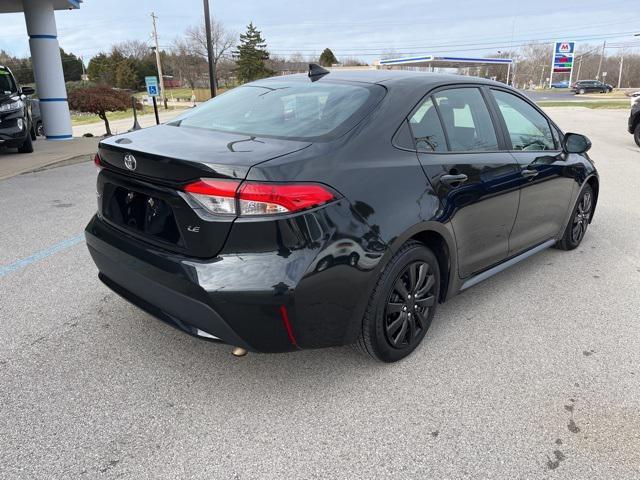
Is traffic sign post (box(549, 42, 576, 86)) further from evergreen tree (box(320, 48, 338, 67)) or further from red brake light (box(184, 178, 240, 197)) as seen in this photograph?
red brake light (box(184, 178, 240, 197))

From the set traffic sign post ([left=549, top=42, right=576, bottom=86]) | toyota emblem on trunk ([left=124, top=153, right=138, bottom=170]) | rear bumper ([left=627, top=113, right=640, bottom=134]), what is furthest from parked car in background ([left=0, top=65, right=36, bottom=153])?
traffic sign post ([left=549, top=42, right=576, bottom=86])

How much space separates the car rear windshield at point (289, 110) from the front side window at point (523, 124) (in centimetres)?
124

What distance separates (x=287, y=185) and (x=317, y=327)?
694mm

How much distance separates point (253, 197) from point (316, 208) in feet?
0.95

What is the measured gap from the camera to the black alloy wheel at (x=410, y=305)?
9.37ft

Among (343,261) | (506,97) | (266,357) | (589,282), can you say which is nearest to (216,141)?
(343,261)

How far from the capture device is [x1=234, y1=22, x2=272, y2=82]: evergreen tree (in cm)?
6850

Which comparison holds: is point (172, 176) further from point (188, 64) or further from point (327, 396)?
point (188, 64)

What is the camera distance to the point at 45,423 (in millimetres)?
2445

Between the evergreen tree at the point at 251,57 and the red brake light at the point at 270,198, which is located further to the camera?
the evergreen tree at the point at 251,57

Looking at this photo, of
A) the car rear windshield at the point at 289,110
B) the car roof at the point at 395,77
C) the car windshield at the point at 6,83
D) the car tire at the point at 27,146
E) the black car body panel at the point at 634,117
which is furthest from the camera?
the black car body panel at the point at 634,117

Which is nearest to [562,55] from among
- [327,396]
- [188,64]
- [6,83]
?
[188,64]

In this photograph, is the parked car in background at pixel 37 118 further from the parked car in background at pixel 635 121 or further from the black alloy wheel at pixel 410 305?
the black alloy wheel at pixel 410 305

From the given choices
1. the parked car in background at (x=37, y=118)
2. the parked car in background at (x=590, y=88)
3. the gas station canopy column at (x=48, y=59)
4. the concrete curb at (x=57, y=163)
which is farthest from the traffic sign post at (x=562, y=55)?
the concrete curb at (x=57, y=163)
